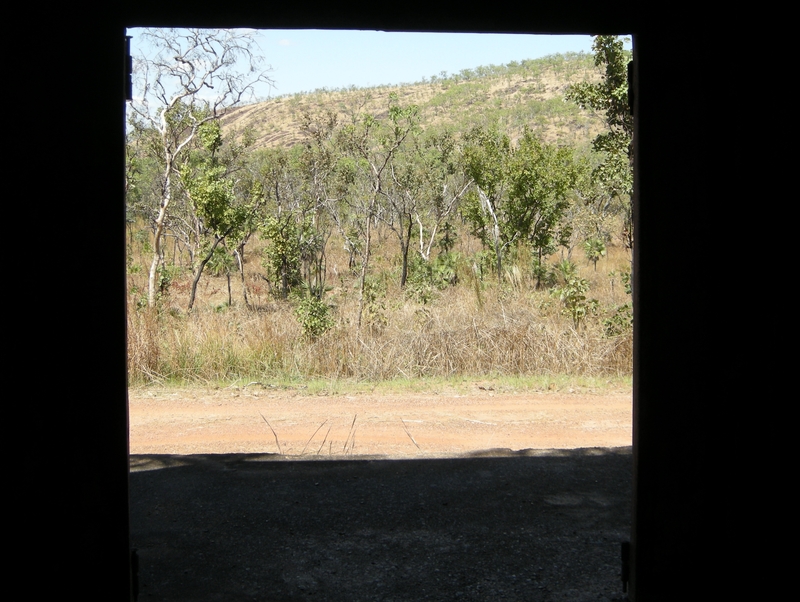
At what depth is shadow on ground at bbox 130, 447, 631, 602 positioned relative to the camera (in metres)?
4.09

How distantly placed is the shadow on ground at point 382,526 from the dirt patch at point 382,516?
0.5 inches

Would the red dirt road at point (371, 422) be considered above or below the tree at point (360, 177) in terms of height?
below

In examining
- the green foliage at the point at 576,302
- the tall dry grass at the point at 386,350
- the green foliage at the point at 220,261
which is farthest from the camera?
the green foliage at the point at 220,261

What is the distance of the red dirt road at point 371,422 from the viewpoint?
7.72 metres

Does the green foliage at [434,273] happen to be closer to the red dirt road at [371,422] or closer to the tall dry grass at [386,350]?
the tall dry grass at [386,350]

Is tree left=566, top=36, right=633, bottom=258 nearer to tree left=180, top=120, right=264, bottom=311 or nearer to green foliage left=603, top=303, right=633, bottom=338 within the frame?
green foliage left=603, top=303, right=633, bottom=338

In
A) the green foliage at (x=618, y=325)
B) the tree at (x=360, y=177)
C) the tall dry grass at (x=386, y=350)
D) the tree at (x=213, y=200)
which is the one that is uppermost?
the tree at (x=360, y=177)

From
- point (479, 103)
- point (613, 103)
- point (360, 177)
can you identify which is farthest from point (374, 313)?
point (479, 103)

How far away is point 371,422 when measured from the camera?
28.2 feet

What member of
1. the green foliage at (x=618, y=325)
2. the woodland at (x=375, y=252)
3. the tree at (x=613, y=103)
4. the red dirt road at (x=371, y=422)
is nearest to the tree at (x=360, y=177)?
the woodland at (x=375, y=252)
